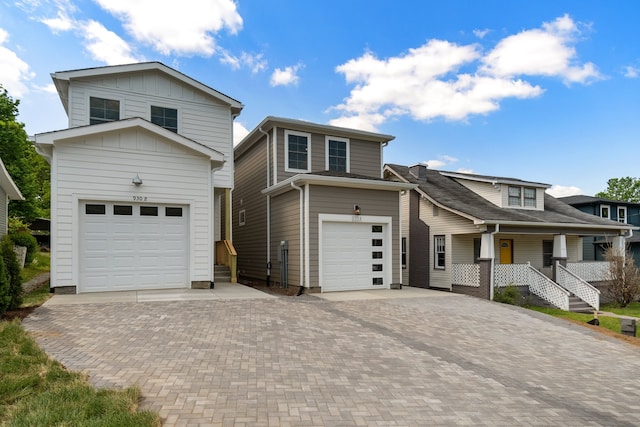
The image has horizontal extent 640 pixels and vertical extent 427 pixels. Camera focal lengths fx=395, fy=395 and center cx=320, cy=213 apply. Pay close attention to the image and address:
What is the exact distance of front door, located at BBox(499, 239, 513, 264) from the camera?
18.3m

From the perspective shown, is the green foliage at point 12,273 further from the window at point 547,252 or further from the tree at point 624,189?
the tree at point 624,189

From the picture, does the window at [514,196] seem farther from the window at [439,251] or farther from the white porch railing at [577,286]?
the window at [439,251]

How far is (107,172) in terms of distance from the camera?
10672 millimetres

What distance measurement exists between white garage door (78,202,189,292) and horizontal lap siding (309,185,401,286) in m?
3.81

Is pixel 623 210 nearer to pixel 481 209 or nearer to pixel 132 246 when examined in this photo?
pixel 481 209

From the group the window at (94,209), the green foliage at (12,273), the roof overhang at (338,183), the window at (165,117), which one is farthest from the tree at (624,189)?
the green foliage at (12,273)

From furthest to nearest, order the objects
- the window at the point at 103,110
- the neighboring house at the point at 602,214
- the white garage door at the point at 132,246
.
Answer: the neighboring house at the point at 602,214, the window at the point at 103,110, the white garage door at the point at 132,246

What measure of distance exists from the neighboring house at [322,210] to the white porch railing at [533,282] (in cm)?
473

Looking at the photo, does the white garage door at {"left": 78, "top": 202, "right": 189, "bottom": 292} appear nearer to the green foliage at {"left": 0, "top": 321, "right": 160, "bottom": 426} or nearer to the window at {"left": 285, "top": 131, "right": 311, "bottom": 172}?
the window at {"left": 285, "top": 131, "right": 311, "bottom": 172}

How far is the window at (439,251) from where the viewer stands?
687 inches

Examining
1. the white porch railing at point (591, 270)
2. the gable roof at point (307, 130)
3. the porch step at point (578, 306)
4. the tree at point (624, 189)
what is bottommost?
the porch step at point (578, 306)

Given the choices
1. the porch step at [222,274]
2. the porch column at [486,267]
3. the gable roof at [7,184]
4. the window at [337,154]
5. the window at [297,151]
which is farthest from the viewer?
the window at [337,154]

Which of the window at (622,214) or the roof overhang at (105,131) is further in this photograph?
the window at (622,214)

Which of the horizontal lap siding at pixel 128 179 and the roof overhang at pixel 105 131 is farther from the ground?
the roof overhang at pixel 105 131
